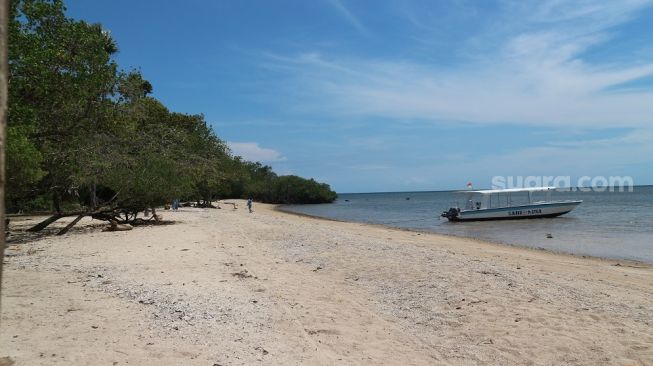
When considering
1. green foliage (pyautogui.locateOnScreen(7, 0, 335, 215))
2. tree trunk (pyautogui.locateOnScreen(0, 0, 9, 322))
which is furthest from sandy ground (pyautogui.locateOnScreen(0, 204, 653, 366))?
green foliage (pyautogui.locateOnScreen(7, 0, 335, 215))

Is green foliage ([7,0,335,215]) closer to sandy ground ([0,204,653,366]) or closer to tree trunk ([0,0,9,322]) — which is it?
sandy ground ([0,204,653,366])

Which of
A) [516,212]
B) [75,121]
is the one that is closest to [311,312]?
[75,121]

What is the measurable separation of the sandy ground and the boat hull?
24.8m

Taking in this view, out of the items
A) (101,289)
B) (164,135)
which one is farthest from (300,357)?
(164,135)

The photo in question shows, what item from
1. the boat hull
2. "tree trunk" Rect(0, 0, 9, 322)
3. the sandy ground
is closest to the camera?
"tree trunk" Rect(0, 0, 9, 322)

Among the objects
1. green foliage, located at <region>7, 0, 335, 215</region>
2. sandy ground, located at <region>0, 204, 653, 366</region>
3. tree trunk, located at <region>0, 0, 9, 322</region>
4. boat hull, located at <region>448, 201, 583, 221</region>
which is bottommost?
sandy ground, located at <region>0, 204, 653, 366</region>

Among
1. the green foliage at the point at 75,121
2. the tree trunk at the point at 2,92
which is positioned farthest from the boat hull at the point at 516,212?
the tree trunk at the point at 2,92

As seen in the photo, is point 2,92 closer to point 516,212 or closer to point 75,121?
point 75,121

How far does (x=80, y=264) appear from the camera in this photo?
424 inches

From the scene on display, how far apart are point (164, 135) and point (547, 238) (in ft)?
67.1

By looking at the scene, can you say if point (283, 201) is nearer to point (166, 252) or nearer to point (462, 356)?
point (166, 252)

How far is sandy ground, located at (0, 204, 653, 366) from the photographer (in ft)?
18.2

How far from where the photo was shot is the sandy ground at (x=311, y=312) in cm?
555

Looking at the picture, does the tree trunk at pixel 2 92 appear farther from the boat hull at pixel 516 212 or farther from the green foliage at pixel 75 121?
the boat hull at pixel 516 212
